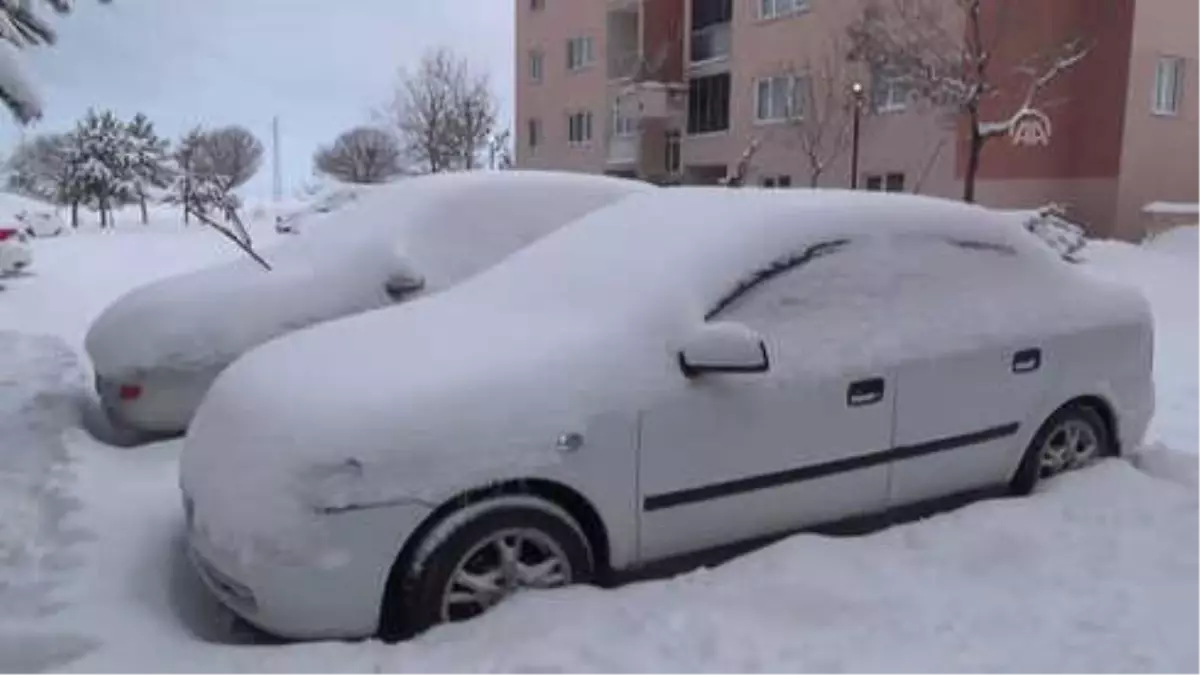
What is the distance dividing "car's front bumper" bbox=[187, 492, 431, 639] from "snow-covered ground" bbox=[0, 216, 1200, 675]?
108 millimetres

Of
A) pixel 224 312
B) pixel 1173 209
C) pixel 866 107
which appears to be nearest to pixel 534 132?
pixel 866 107

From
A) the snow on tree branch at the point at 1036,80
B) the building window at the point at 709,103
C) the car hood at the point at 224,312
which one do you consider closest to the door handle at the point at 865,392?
the car hood at the point at 224,312

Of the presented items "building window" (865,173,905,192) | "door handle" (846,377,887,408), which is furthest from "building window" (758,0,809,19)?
"door handle" (846,377,887,408)

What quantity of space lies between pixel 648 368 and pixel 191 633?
190 cm

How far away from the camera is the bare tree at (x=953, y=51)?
22031mm

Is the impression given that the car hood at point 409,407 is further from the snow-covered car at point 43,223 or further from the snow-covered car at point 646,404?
the snow-covered car at point 43,223

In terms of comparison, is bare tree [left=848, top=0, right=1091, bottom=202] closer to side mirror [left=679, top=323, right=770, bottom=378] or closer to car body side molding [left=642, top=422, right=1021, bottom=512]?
car body side molding [left=642, top=422, right=1021, bottom=512]

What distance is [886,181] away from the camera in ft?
86.1

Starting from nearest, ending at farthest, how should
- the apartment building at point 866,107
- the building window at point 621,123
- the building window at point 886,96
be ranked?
the apartment building at point 866,107
the building window at point 886,96
the building window at point 621,123

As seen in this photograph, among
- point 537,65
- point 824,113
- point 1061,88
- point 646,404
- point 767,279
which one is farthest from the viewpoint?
point 537,65

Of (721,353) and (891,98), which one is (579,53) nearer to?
(891,98)

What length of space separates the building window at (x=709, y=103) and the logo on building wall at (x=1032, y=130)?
33.1 ft

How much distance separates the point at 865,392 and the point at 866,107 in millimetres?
22722

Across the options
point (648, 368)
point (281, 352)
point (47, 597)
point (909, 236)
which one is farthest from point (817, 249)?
point (47, 597)
